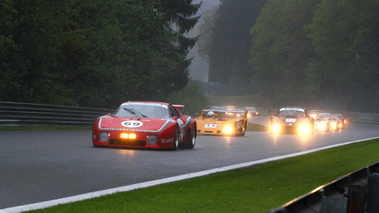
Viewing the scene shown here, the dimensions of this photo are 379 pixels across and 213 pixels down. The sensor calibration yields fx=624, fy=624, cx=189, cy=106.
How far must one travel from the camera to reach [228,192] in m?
8.30

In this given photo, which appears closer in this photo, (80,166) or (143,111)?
(80,166)

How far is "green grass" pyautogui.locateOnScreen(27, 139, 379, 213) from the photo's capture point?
22.7 feet

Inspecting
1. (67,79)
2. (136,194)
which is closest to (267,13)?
(67,79)

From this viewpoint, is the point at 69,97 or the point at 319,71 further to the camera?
the point at 319,71

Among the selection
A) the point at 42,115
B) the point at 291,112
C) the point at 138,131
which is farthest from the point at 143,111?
the point at 291,112

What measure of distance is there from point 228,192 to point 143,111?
8607mm

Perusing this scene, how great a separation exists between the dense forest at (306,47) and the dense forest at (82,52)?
3191 centimetres

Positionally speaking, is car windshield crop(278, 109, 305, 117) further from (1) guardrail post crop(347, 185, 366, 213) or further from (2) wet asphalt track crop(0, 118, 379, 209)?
(1) guardrail post crop(347, 185, 366, 213)

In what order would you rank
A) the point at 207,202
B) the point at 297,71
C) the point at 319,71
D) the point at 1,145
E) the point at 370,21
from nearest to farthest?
1. the point at 207,202
2. the point at 1,145
3. the point at 370,21
4. the point at 319,71
5. the point at 297,71

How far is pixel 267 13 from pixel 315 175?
311ft

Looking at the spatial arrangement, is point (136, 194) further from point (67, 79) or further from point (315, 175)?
point (67, 79)

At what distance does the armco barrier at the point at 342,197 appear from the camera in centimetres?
382

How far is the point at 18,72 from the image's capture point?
27.6 m

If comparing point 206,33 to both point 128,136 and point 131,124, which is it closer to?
point 131,124
